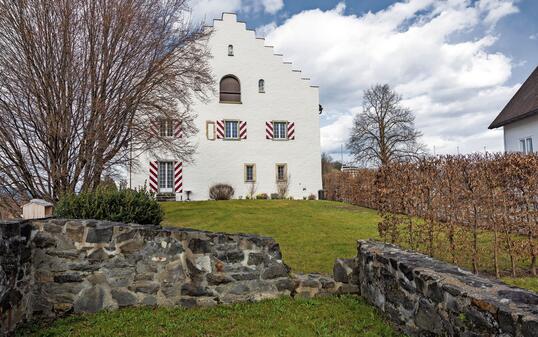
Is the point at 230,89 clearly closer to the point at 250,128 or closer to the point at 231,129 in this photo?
the point at 231,129

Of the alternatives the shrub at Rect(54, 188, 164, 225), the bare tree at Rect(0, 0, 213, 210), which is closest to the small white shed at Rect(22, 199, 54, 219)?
the shrub at Rect(54, 188, 164, 225)

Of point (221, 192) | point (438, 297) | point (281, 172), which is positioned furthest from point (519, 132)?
point (438, 297)

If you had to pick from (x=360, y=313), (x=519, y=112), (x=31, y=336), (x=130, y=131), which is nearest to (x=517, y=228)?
(x=360, y=313)

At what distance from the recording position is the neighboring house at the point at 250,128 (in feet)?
76.5

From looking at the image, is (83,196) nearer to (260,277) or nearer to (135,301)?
(135,301)

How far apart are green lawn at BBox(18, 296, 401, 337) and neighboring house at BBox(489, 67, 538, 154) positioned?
17282mm

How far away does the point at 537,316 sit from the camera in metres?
2.19

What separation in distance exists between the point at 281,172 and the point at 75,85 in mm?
16476

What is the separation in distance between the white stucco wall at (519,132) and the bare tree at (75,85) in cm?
1709

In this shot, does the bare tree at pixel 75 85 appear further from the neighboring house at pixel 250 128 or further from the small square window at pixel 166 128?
the neighboring house at pixel 250 128

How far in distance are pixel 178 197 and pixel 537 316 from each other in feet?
71.8

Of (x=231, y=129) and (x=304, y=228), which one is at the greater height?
(x=231, y=129)

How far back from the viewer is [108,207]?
22.6ft

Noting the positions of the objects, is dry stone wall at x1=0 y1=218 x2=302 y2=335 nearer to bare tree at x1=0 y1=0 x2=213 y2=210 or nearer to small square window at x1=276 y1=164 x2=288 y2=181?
Answer: bare tree at x1=0 y1=0 x2=213 y2=210
